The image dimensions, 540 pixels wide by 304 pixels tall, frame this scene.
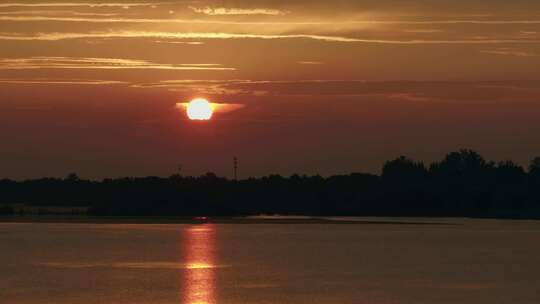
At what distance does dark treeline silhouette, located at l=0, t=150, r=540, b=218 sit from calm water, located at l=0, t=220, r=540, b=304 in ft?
214

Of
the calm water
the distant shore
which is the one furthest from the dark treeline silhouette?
the calm water

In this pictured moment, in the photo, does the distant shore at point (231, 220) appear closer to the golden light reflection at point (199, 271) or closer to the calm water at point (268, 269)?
the calm water at point (268, 269)

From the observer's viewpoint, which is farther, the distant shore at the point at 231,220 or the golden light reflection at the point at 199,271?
the distant shore at the point at 231,220

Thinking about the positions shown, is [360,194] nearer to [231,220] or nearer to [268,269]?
[231,220]

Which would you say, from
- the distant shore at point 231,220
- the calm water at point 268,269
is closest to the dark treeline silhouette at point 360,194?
the distant shore at point 231,220

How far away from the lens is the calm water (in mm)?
42781

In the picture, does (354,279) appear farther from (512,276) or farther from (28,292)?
(28,292)

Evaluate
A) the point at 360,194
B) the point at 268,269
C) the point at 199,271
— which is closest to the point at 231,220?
the point at 360,194

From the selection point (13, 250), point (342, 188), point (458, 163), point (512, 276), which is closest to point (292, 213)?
point (342, 188)

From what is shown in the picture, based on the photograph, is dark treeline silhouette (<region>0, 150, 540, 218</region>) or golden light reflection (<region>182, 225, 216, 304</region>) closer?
golden light reflection (<region>182, 225, 216, 304</region>)

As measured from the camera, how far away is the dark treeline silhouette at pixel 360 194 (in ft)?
504

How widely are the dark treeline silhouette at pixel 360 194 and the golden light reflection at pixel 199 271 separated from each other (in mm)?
73472

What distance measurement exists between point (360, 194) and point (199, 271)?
113289 mm

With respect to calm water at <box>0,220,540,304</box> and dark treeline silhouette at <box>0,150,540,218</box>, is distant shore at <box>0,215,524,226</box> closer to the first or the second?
dark treeline silhouette at <box>0,150,540,218</box>
